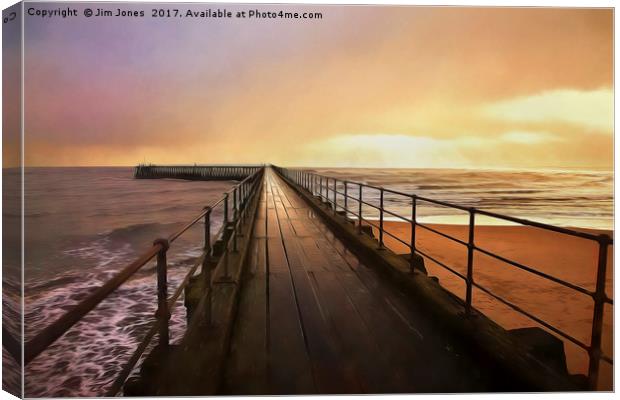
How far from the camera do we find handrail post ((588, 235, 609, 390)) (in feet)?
5.70

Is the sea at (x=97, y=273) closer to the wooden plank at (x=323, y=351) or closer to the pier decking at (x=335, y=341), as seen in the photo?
the pier decking at (x=335, y=341)

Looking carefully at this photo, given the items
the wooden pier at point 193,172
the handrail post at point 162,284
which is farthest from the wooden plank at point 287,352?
the wooden pier at point 193,172

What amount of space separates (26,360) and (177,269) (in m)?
7.60

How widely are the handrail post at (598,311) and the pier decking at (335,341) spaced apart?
488 millimetres

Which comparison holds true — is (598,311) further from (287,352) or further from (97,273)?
(97,273)

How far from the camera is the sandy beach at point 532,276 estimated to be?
5.13 m

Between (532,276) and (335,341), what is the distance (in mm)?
6387

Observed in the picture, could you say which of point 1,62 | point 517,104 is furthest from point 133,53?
point 517,104

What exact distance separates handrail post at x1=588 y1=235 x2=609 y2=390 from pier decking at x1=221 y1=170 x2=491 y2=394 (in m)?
0.49

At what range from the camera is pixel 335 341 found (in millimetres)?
2561

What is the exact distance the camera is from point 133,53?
3.46 m

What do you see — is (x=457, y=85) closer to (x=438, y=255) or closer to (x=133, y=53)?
(x=133, y=53)

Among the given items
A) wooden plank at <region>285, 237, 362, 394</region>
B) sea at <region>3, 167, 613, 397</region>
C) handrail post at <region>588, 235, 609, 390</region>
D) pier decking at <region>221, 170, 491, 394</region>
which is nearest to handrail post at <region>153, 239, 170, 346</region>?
pier decking at <region>221, 170, 491, 394</region>

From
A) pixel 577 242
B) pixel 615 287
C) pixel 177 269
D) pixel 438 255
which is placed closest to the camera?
pixel 615 287
